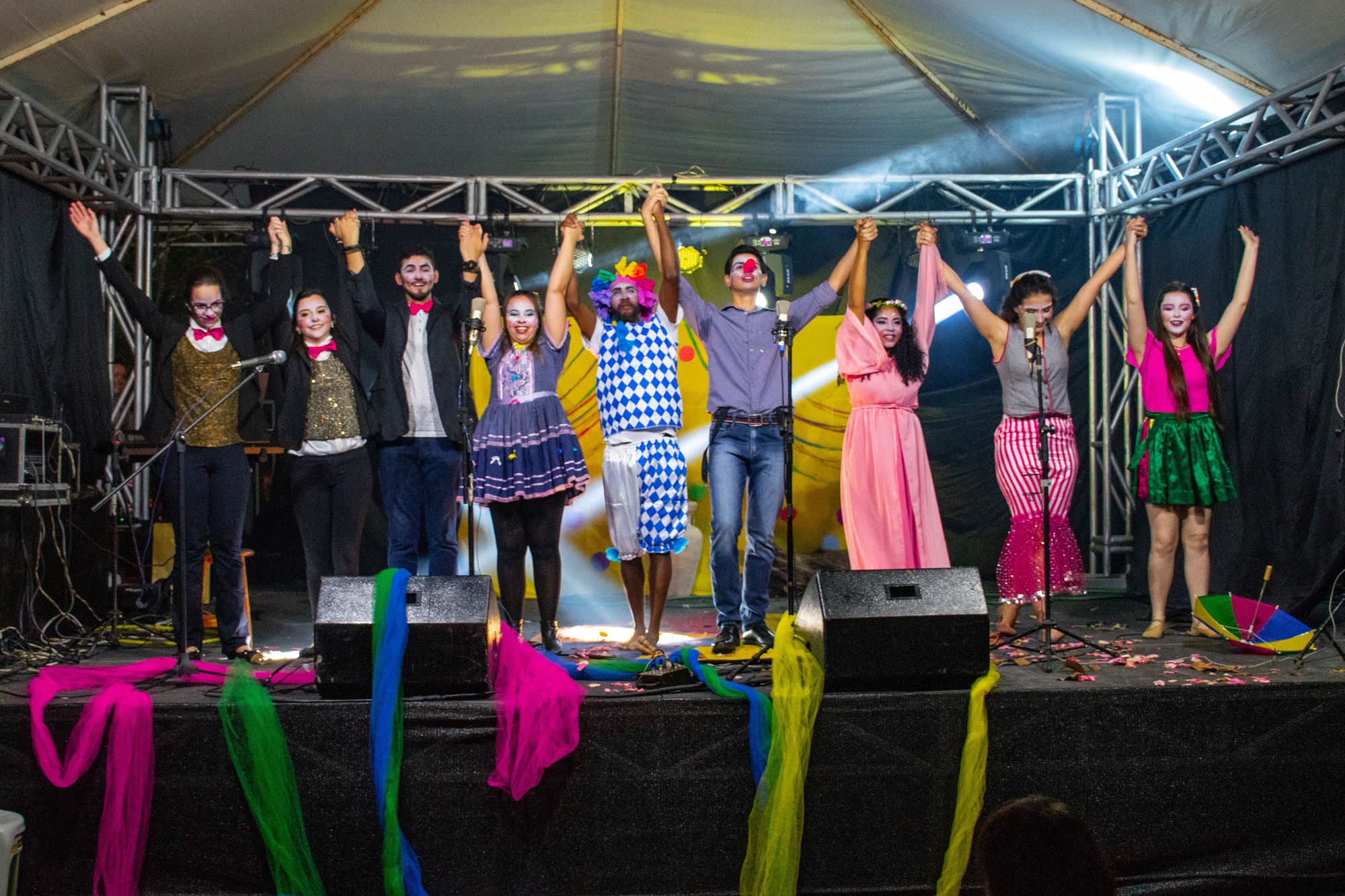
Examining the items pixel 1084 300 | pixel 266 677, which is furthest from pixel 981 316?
pixel 266 677

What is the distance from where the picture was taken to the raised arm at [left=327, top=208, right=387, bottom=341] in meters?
4.56

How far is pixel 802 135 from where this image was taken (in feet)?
23.6

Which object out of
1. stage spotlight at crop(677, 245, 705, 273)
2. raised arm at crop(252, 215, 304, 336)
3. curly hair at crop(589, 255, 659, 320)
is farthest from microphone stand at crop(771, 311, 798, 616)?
stage spotlight at crop(677, 245, 705, 273)

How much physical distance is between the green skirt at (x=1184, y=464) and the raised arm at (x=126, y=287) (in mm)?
4686

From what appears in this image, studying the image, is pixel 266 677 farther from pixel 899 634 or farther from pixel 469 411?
pixel 899 634

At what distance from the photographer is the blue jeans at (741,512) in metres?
4.55

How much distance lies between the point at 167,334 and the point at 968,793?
3.77 metres

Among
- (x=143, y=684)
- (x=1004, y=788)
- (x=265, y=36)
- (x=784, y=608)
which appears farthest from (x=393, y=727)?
(x=265, y=36)

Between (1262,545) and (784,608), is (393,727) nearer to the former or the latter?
(784,608)

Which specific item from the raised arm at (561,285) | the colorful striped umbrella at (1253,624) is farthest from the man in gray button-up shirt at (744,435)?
the colorful striped umbrella at (1253,624)

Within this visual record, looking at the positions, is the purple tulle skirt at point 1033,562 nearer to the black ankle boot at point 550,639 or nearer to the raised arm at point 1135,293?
the raised arm at point 1135,293

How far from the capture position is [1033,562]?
4.79 meters

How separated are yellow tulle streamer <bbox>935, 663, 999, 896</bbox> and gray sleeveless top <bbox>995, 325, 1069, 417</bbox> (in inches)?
81.7

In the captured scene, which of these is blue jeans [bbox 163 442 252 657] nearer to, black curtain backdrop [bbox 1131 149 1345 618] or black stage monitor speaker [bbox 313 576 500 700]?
black stage monitor speaker [bbox 313 576 500 700]
